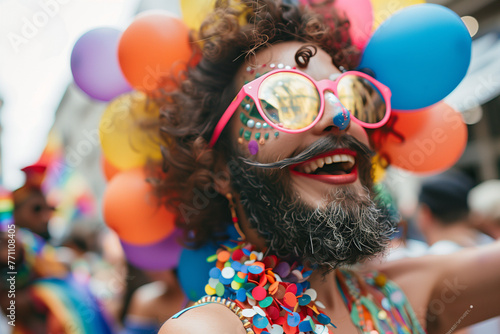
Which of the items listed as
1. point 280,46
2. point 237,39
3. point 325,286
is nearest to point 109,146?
point 237,39

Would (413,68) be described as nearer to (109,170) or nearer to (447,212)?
(109,170)

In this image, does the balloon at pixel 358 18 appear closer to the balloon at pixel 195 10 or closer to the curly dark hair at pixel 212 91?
the curly dark hair at pixel 212 91

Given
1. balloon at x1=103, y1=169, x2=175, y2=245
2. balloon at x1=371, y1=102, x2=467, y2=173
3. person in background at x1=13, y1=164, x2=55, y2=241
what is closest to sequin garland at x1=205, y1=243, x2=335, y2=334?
balloon at x1=103, y1=169, x2=175, y2=245

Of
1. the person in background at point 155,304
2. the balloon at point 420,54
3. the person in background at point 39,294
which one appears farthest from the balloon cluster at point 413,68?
the person in background at point 39,294

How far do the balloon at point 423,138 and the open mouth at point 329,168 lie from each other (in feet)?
1.42

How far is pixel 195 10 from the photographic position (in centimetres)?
160

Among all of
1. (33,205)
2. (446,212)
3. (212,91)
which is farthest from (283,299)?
(33,205)

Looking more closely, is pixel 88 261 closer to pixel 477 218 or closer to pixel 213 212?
pixel 213 212

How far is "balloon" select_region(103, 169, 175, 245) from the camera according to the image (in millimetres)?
1622

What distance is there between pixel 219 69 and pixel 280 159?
0.49 metres

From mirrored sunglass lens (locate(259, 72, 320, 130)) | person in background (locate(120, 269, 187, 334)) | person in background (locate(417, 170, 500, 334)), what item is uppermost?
mirrored sunglass lens (locate(259, 72, 320, 130))

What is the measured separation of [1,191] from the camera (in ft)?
8.64

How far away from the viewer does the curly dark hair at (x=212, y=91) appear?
1496 millimetres

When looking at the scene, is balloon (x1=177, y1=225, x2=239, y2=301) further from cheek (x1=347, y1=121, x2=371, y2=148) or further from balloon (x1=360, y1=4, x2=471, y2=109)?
balloon (x1=360, y1=4, x2=471, y2=109)
